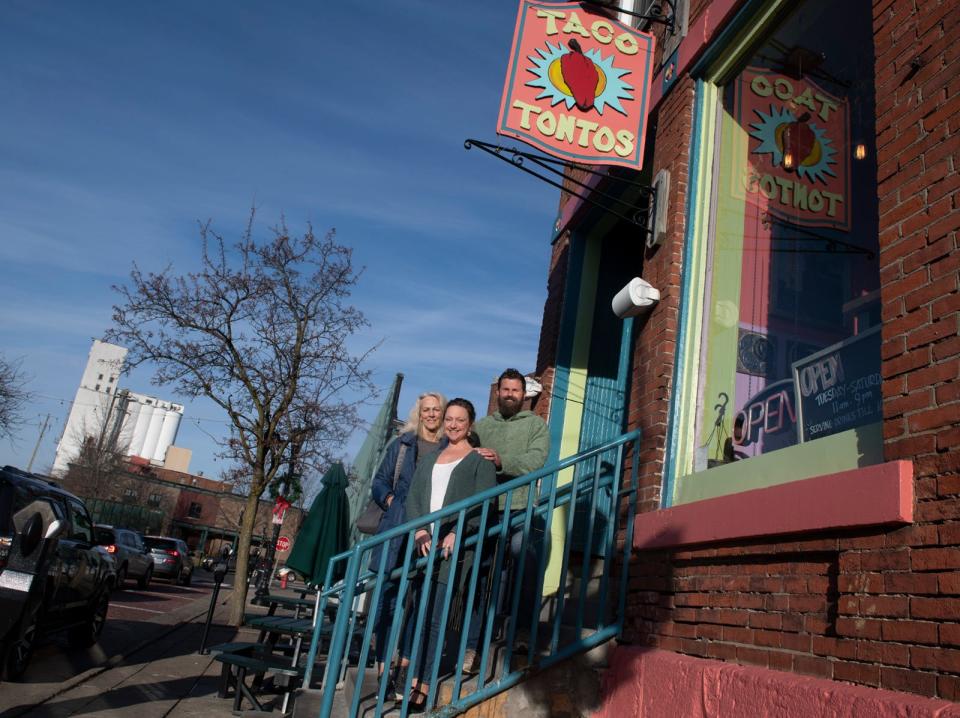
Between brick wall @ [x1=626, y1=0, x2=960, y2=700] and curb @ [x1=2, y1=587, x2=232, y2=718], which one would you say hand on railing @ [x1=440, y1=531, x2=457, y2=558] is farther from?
curb @ [x1=2, y1=587, x2=232, y2=718]

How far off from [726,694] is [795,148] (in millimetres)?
3373

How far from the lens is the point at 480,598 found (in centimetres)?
418

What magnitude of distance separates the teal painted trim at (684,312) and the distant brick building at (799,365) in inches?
0.6

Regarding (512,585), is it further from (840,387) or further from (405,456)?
(840,387)

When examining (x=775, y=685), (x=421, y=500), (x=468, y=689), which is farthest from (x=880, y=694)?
(x=421, y=500)

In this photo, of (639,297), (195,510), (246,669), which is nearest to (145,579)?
(246,669)

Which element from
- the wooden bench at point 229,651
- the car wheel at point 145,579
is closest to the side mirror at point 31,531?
the wooden bench at point 229,651

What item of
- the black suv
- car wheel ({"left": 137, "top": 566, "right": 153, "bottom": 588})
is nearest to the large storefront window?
the black suv

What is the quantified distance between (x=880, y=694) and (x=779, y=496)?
91 centimetres

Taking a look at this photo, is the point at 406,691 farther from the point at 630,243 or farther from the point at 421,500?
the point at 630,243

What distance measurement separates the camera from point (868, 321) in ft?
11.6

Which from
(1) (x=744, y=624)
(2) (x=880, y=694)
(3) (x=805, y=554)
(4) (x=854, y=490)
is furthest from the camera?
(1) (x=744, y=624)

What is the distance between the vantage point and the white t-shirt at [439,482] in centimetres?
431

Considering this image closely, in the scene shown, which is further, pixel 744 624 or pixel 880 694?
pixel 744 624
